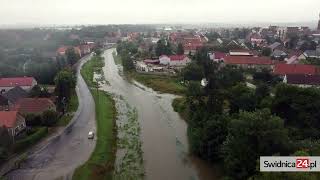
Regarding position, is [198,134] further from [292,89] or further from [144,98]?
[144,98]

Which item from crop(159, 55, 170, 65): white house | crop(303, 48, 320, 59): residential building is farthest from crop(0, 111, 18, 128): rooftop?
crop(303, 48, 320, 59): residential building

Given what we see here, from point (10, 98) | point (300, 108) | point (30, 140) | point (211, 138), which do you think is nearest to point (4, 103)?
point (10, 98)

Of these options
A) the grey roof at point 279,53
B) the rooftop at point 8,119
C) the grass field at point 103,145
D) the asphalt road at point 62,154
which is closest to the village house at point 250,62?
the grey roof at point 279,53

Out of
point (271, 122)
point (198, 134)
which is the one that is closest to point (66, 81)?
point (198, 134)

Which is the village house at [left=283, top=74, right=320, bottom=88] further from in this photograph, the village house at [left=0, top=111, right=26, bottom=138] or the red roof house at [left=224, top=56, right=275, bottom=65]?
the village house at [left=0, top=111, right=26, bottom=138]

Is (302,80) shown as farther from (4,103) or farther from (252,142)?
(4,103)
